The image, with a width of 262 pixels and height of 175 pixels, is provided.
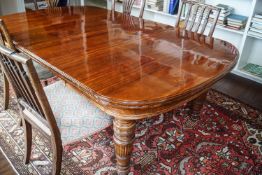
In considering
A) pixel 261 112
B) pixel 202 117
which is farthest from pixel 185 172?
pixel 261 112

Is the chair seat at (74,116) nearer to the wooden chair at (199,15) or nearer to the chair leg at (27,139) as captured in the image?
the chair leg at (27,139)

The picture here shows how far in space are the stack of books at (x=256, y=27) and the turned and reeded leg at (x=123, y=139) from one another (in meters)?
1.83

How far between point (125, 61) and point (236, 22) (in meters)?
1.69

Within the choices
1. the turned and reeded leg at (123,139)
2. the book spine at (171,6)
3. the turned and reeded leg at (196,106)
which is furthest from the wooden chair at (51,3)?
the turned and reeded leg at (123,139)

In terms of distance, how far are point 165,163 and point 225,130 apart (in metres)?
0.60

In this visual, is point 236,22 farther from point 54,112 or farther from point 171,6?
point 54,112

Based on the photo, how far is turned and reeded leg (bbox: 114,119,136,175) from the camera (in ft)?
3.65

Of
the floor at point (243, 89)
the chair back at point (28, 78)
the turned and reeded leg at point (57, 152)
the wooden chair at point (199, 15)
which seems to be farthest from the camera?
the floor at point (243, 89)

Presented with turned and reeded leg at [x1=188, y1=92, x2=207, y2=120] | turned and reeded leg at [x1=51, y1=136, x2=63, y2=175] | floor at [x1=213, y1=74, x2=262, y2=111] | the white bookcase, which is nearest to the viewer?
turned and reeded leg at [x1=51, y1=136, x2=63, y2=175]

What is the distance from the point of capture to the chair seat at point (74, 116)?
126 cm

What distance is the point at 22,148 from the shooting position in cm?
167

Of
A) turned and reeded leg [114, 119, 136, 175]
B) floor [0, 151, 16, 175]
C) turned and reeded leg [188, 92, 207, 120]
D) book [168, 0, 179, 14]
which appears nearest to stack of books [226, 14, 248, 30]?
book [168, 0, 179, 14]

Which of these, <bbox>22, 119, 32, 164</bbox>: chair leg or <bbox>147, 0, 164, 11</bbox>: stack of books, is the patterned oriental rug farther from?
<bbox>147, 0, 164, 11</bbox>: stack of books

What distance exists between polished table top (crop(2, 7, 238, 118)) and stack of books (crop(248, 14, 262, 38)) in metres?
1.05
